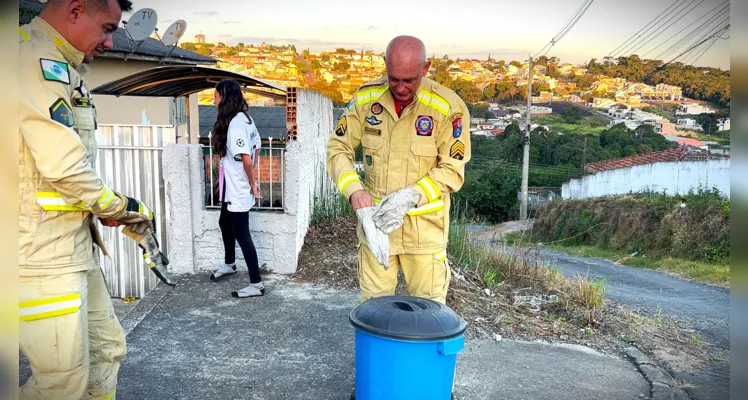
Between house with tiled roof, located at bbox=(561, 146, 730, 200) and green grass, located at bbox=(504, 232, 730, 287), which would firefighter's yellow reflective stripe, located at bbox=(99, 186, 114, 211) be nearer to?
green grass, located at bbox=(504, 232, 730, 287)

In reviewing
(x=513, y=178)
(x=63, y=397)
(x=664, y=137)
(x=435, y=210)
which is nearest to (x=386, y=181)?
(x=435, y=210)

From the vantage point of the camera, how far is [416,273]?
336 centimetres

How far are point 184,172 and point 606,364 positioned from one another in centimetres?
429

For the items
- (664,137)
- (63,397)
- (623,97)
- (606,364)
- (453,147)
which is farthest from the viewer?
(623,97)

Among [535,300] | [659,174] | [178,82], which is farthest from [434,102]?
[659,174]

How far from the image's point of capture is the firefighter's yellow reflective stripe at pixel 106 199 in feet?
7.93

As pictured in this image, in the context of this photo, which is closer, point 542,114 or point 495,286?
point 495,286

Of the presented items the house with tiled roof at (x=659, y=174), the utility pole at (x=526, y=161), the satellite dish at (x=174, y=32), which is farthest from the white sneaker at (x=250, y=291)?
the utility pole at (x=526, y=161)

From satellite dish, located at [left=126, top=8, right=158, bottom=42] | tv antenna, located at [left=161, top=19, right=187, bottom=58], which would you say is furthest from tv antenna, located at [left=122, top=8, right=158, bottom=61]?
tv antenna, located at [left=161, top=19, right=187, bottom=58]

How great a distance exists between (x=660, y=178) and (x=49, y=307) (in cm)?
3276

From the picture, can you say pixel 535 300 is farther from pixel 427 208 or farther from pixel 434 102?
pixel 434 102

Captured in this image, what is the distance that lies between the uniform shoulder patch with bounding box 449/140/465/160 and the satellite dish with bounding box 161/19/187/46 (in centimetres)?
1086

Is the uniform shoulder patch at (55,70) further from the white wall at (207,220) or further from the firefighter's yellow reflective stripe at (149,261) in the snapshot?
the white wall at (207,220)

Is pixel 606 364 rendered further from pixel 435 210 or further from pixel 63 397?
pixel 63 397
